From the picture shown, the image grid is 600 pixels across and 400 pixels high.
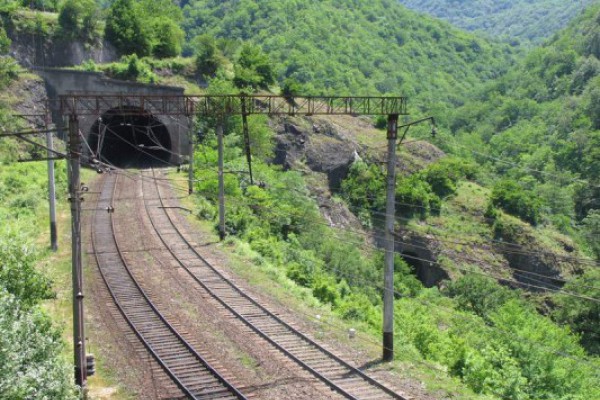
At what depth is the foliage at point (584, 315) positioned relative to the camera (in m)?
42.4

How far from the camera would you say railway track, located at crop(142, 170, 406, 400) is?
18.2 meters

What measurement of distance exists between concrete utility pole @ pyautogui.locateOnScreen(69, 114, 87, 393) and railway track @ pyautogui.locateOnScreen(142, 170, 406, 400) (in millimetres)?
6242

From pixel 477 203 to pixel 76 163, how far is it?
155 feet

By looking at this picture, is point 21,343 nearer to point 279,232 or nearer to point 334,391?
point 334,391

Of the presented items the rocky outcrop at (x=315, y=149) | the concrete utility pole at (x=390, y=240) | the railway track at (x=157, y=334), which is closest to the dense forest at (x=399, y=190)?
the rocky outcrop at (x=315, y=149)

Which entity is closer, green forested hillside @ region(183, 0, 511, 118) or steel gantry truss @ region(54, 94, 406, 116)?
steel gantry truss @ region(54, 94, 406, 116)

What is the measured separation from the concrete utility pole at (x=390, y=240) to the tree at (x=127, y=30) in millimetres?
49846

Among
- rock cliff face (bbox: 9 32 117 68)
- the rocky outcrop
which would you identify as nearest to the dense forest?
the rocky outcrop

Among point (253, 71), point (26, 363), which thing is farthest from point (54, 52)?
point (26, 363)

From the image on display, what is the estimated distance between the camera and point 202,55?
217 ft

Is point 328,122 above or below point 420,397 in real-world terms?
above

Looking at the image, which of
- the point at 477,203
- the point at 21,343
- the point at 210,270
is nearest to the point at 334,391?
the point at 21,343

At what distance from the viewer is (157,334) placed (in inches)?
853

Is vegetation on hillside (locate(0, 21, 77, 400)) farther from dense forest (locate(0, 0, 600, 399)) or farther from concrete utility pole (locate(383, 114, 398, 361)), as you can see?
concrete utility pole (locate(383, 114, 398, 361))
